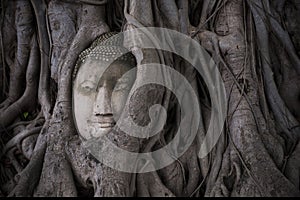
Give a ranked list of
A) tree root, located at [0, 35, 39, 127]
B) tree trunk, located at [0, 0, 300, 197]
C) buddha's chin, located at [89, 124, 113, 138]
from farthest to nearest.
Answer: tree root, located at [0, 35, 39, 127] < buddha's chin, located at [89, 124, 113, 138] < tree trunk, located at [0, 0, 300, 197]

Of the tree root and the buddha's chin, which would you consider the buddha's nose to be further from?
the tree root

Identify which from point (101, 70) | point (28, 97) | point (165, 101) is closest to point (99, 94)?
point (101, 70)

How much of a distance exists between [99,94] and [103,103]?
0.08 metres

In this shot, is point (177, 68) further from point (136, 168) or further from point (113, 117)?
point (136, 168)

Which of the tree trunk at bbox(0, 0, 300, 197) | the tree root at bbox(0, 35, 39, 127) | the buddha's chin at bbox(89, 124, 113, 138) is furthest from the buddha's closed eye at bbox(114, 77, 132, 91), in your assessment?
the tree root at bbox(0, 35, 39, 127)

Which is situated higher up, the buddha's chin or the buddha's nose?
the buddha's nose

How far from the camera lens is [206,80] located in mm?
3242

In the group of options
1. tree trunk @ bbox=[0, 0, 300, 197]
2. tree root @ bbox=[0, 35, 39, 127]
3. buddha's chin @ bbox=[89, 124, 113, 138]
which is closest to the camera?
tree trunk @ bbox=[0, 0, 300, 197]

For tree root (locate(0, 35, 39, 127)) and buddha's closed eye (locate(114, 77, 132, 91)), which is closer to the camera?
buddha's closed eye (locate(114, 77, 132, 91))

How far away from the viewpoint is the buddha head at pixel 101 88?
10.1ft

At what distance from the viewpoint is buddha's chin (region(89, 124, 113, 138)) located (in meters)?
3.05

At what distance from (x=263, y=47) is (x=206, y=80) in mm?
549

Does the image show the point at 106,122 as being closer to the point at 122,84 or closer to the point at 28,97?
the point at 122,84

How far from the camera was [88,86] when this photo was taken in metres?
3.14
